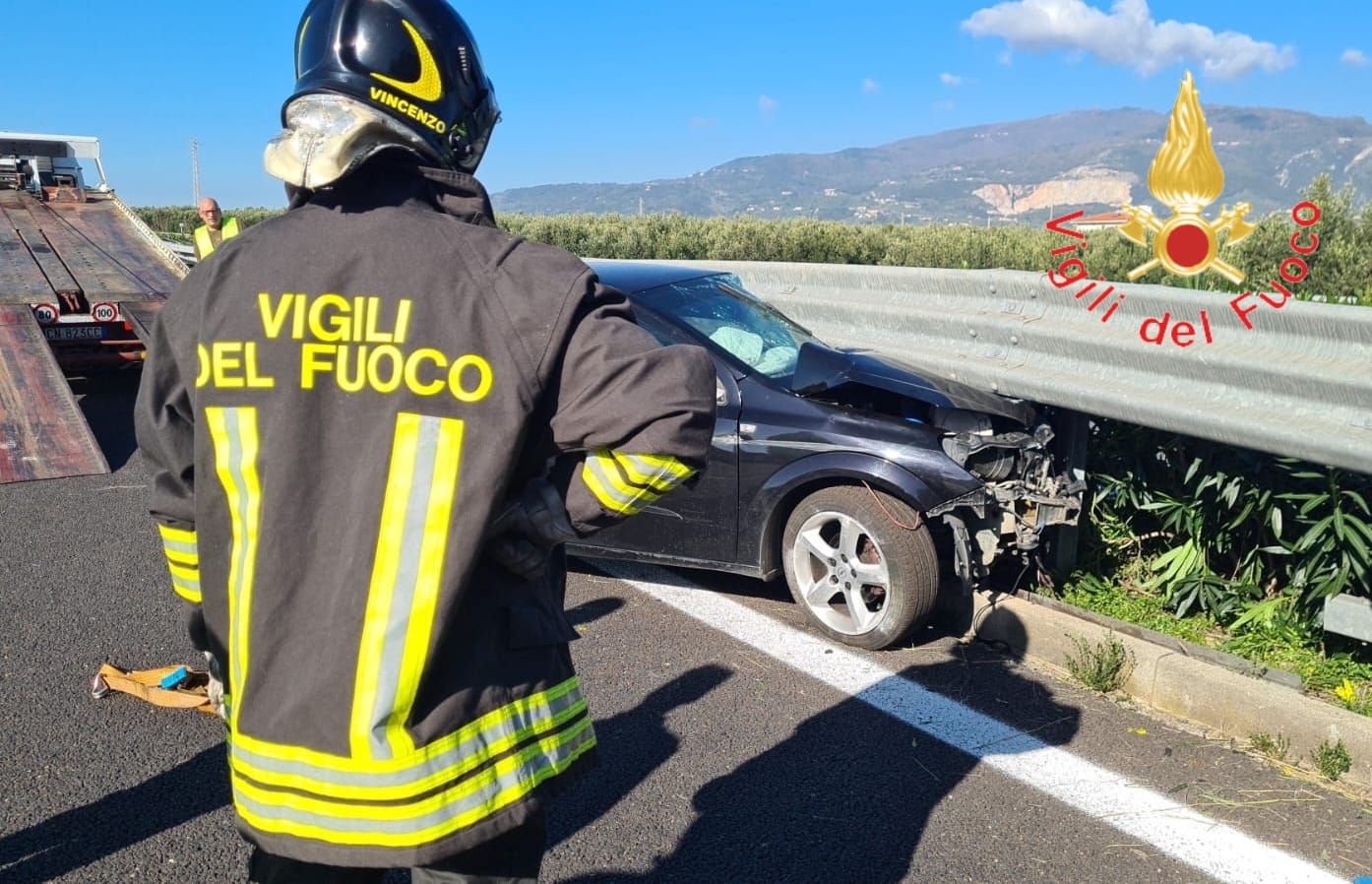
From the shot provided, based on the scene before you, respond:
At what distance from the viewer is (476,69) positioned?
76.8 inches

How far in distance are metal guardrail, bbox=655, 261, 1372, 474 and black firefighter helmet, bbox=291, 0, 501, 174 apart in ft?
11.2

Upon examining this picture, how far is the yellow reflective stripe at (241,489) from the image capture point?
167cm

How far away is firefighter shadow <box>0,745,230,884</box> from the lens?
3303mm

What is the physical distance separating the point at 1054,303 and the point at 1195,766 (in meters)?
2.20

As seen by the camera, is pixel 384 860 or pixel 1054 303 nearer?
pixel 384 860

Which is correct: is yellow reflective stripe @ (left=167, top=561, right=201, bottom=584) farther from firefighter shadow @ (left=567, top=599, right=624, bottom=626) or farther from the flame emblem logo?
the flame emblem logo

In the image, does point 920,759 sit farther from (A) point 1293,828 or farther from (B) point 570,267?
(B) point 570,267

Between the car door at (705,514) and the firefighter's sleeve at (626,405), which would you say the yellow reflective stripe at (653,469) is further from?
the car door at (705,514)

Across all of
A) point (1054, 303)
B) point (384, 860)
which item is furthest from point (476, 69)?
point (1054, 303)

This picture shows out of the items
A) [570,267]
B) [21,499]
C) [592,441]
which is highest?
[570,267]


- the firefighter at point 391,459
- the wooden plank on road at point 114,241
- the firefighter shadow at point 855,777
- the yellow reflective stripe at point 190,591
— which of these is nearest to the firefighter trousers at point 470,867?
the firefighter at point 391,459

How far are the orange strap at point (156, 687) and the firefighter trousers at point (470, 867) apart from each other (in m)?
2.72

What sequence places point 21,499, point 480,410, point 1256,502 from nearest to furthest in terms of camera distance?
point 480,410
point 1256,502
point 21,499

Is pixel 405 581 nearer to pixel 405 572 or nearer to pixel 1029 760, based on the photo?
pixel 405 572
